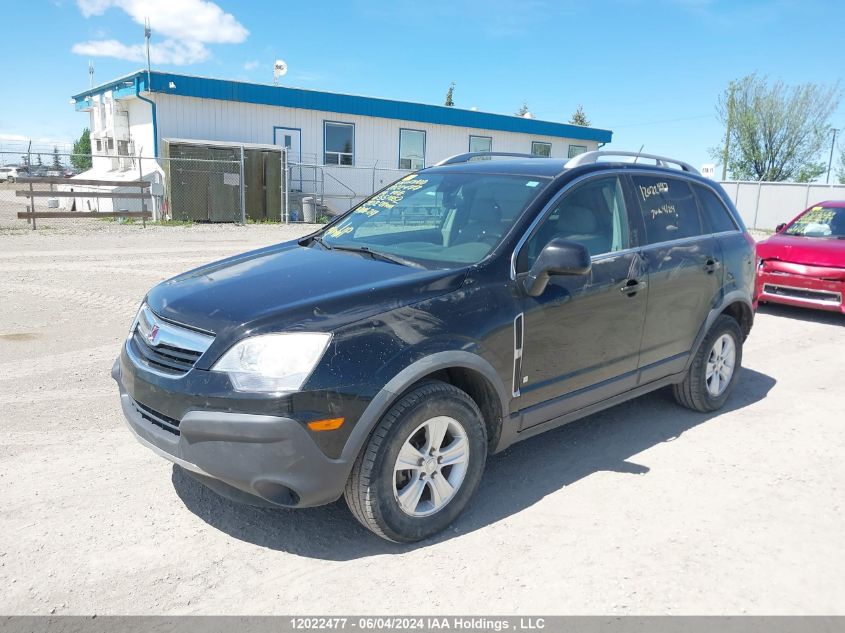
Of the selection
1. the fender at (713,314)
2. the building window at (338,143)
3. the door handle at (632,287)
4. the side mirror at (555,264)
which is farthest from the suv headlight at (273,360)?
the building window at (338,143)

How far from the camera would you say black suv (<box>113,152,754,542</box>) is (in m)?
2.86

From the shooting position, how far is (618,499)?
3803 mm

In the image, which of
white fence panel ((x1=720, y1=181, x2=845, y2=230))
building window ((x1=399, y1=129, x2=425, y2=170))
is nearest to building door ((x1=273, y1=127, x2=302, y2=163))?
building window ((x1=399, y1=129, x2=425, y2=170))

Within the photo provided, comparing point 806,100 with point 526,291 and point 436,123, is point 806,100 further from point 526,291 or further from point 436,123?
point 526,291

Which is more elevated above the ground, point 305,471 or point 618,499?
point 305,471

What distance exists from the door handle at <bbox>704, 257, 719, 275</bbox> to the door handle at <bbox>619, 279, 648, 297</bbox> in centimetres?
91

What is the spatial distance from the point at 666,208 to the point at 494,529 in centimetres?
267

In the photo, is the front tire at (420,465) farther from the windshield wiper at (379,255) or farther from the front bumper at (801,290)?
the front bumper at (801,290)

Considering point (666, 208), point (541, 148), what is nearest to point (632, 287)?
point (666, 208)

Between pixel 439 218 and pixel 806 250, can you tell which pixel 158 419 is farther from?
pixel 806 250

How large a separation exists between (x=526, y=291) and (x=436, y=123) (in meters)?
24.5

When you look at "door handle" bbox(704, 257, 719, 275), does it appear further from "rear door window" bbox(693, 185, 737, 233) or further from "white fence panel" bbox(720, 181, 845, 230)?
"white fence panel" bbox(720, 181, 845, 230)

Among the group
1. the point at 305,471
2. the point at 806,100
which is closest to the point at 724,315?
the point at 305,471

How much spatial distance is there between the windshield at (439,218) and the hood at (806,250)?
21.4 ft
